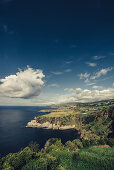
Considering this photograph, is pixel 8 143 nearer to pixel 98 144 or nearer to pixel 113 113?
pixel 98 144

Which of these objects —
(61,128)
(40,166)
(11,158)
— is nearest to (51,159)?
(40,166)

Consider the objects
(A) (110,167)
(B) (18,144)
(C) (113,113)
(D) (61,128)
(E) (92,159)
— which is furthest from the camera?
(D) (61,128)

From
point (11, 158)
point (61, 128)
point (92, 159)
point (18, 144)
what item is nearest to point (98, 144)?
point (92, 159)

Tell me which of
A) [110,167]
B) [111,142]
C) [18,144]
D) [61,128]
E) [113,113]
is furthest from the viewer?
[61,128]

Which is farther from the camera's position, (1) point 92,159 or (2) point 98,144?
(2) point 98,144

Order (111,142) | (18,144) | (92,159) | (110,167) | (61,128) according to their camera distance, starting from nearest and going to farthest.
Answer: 1. (110,167)
2. (92,159)
3. (111,142)
4. (18,144)
5. (61,128)

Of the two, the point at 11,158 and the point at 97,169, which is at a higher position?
the point at 11,158

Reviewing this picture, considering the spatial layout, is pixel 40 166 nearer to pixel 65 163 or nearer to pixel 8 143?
pixel 65 163

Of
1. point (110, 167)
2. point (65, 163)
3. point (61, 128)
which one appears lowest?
point (61, 128)

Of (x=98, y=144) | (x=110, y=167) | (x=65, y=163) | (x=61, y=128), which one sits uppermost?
(x=110, y=167)
